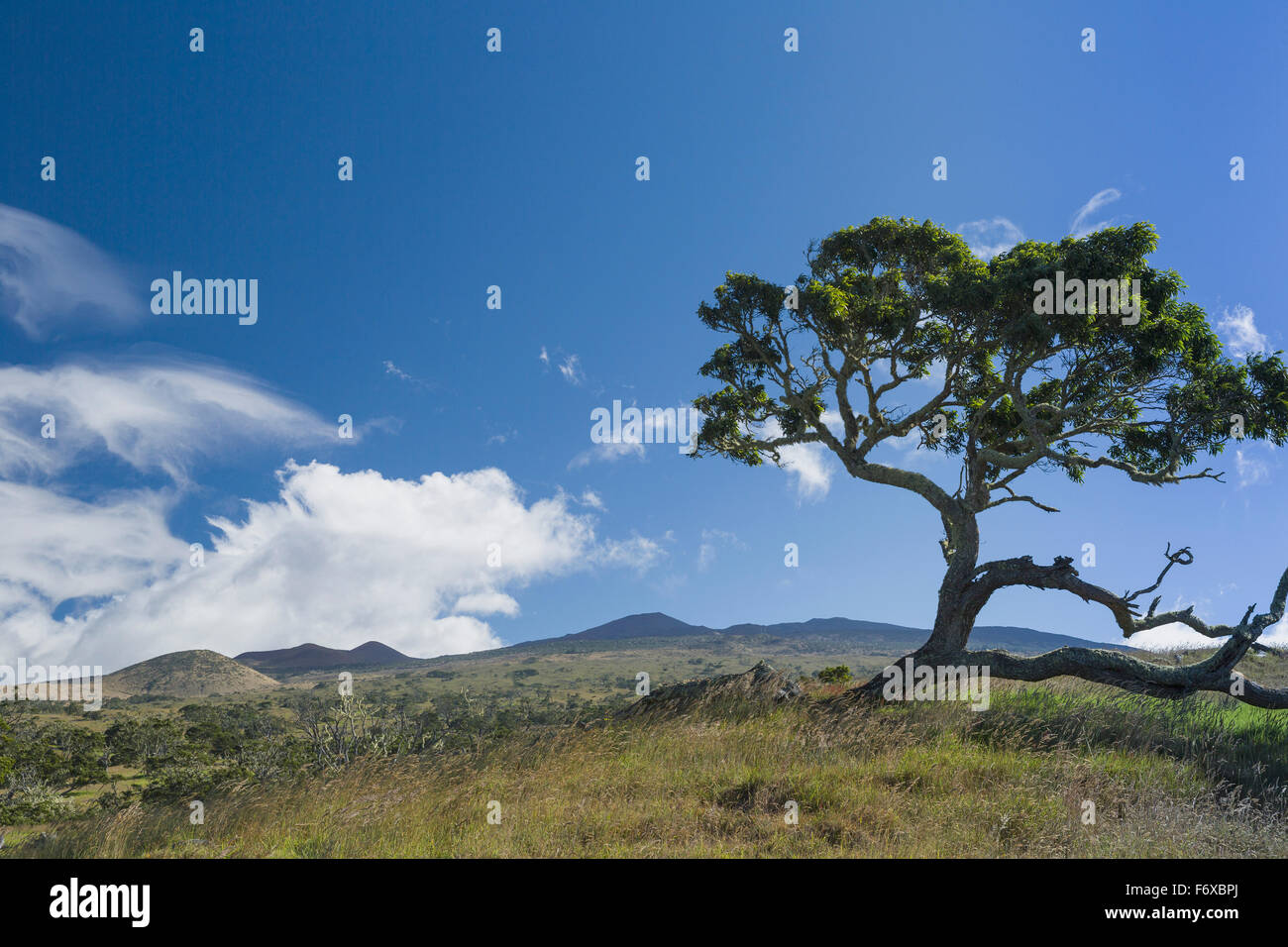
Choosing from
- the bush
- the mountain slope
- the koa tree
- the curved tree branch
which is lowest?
the mountain slope

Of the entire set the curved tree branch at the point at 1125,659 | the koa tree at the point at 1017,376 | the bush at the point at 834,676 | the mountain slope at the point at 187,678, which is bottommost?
the mountain slope at the point at 187,678

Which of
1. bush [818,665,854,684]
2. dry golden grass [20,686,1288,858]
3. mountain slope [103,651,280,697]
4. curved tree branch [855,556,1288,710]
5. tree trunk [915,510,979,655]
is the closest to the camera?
dry golden grass [20,686,1288,858]

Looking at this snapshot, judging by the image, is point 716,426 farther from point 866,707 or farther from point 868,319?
point 866,707

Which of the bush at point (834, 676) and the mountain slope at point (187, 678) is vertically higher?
the bush at point (834, 676)

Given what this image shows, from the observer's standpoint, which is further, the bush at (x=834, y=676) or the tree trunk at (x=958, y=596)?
the bush at (x=834, y=676)

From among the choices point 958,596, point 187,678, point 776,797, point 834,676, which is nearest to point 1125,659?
point 958,596

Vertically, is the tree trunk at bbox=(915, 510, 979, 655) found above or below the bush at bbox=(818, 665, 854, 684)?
above

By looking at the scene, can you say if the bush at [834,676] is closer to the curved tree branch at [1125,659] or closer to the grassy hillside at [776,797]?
the curved tree branch at [1125,659]

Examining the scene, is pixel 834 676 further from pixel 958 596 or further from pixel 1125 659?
pixel 1125 659

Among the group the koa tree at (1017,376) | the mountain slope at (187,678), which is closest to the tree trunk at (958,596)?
the koa tree at (1017,376)

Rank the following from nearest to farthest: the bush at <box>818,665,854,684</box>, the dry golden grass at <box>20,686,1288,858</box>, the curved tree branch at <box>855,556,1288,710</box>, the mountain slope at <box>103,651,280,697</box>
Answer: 1. the dry golden grass at <box>20,686,1288,858</box>
2. the curved tree branch at <box>855,556,1288,710</box>
3. the bush at <box>818,665,854,684</box>
4. the mountain slope at <box>103,651,280,697</box>

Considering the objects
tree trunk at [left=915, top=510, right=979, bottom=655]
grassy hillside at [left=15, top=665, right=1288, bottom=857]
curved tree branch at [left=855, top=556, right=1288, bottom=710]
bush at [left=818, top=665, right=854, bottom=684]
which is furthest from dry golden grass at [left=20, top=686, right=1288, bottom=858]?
bush at [left=818, top=665, right=854, bottom=684]

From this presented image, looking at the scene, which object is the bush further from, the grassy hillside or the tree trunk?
the grassy hillside
